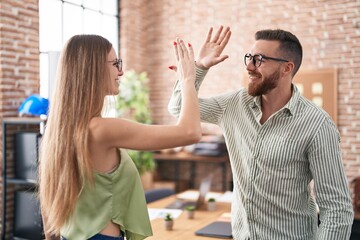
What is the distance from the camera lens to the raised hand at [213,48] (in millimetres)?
1957

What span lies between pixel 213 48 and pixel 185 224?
1517mm

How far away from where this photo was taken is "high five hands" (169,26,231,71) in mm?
1957

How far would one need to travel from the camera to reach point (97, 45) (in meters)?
1.64

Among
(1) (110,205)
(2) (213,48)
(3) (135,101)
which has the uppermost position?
(2) (213,48)

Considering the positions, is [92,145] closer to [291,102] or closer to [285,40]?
[291,102]

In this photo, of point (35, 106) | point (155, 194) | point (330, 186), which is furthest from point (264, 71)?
point (35, 106)

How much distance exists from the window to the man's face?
3118mm

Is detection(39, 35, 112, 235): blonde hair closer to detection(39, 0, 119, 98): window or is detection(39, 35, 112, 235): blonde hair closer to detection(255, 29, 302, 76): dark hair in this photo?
detection(255, 29, 302, 76): dark hair

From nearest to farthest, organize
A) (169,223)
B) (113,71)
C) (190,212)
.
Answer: (113,71)
(169,223)
(190,212)

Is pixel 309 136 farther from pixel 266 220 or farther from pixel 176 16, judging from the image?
pixel 176 16

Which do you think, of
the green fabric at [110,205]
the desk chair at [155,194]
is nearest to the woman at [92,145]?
the green fabric at [110,205]

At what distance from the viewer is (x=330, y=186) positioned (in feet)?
5.98

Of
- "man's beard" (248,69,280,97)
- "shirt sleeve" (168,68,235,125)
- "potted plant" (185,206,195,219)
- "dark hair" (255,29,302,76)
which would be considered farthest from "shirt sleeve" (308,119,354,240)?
"potted plant" (185,206,195,219)

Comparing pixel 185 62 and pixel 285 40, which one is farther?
pixel 285 40
